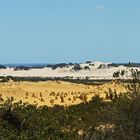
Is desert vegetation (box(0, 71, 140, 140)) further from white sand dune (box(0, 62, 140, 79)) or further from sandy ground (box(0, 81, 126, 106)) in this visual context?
white sand dune (box(0, 62, 140, 79))

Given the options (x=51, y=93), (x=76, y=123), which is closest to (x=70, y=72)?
(x=51, y=93)

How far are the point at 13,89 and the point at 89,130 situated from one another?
36.4 metres

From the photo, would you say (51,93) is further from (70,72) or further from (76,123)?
(70,72)

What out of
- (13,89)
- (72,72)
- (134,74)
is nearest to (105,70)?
(72,72)

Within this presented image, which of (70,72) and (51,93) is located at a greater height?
(70,72)

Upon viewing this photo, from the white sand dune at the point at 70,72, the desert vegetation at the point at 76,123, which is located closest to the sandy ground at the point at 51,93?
the desert vegetation at the point at 76,123

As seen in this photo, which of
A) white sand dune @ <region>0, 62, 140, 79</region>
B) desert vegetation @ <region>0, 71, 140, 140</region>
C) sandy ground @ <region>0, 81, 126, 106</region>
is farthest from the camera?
white sand dune @ <region>0, 62, 140, 79</region>

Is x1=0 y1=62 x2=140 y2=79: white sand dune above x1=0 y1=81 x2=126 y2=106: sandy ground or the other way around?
above

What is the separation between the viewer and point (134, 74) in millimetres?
17328

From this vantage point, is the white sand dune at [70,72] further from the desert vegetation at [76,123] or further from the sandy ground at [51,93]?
the desert vegetation at [76,123]

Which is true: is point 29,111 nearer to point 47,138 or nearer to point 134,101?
point 47,138

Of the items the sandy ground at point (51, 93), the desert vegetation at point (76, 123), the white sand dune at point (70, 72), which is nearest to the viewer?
the desert vegetation at point (76, 123)

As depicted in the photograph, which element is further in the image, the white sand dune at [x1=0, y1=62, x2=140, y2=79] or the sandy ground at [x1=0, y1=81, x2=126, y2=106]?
the white sand dune at [x1=0, y1=62, x2=140, y2=79]

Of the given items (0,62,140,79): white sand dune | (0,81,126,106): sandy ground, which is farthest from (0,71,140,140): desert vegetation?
(0,62,140,79): white sand dune
